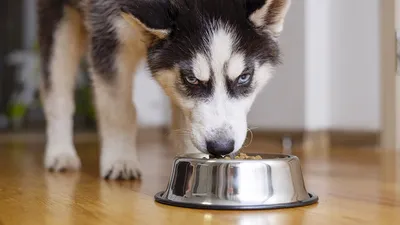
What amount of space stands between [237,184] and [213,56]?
1.46ft

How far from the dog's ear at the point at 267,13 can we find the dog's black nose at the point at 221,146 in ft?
1.34

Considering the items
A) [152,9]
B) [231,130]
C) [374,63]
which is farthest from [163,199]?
[374,63]

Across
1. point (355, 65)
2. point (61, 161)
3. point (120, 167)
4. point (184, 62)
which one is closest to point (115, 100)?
point (120, 167)

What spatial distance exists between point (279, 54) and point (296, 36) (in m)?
1.83

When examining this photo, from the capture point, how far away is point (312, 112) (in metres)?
4.12

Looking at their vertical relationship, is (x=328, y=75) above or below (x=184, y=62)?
above

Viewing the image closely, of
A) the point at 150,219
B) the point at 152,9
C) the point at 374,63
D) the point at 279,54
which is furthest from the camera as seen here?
the point at 374,63

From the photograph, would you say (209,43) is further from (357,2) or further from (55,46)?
(357,2)

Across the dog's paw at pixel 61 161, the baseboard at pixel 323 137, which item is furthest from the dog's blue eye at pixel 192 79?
the baseboard at pixel 323 137

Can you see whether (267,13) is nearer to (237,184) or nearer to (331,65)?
(237,184)

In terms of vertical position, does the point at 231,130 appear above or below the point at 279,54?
below

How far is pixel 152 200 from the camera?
1.81 metres

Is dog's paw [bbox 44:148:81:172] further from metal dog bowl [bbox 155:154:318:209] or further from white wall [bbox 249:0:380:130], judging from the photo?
white wall [bbox 249:0:380:130]

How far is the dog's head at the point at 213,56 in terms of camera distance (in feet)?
6.31
